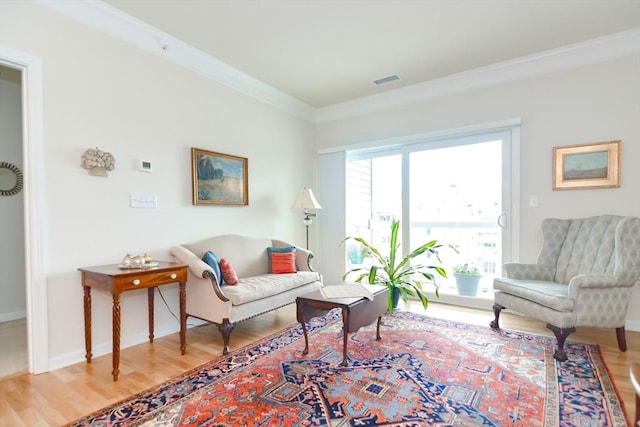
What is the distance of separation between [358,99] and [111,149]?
10.7 feet

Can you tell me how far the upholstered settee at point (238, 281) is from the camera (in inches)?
107

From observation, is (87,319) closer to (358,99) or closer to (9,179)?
(9,179)

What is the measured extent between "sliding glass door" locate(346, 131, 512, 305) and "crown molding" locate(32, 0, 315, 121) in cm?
197

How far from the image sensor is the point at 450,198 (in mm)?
4090

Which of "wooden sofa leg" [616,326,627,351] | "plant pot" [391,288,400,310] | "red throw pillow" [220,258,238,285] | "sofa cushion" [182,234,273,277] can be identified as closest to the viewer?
"wooden sofa leg" [616,326,627,351]

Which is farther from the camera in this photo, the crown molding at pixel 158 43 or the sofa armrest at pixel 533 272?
the sofa armrest at pixel 533 272

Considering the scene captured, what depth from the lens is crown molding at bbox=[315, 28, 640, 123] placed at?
3.13 m

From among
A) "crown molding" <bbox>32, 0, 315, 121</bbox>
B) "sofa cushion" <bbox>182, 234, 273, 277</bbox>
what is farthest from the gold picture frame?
"crown molding" <bbox>32, 0, 315, 121</bbox>

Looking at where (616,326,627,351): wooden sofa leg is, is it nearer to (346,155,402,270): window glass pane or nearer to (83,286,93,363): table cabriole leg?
(346,155,402,270): window glass pane

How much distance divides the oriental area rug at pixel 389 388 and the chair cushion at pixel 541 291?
15.4 inches

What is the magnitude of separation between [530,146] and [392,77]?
1789mm

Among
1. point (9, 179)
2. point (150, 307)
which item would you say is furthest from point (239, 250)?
point (9, 179)

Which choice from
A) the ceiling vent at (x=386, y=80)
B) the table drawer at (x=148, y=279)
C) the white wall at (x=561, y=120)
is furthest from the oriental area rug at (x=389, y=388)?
the ceiling vent at (x=386, y=80)

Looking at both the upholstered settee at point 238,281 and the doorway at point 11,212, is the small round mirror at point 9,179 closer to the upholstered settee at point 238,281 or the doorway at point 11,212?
the doorway at point 11,212
